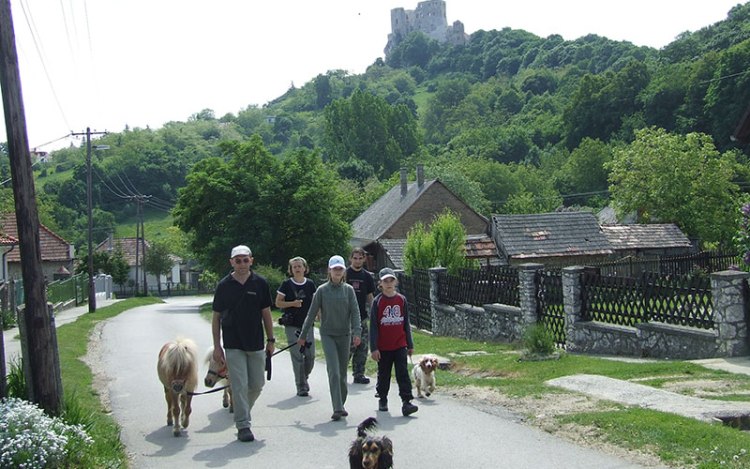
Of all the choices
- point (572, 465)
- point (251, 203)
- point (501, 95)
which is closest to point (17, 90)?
point (572, 465)

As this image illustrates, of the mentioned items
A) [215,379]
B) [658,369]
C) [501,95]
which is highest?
[501,95]

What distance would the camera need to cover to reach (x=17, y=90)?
8102mm

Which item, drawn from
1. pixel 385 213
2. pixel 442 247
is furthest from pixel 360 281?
pixel 385 213

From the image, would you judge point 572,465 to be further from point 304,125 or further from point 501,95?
point 304,125

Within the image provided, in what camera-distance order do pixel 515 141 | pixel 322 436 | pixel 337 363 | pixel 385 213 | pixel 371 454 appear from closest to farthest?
pixel 371 454 → pixel 322 436 → pixel 337 363 → pixel 385 213 → pixel 515 141

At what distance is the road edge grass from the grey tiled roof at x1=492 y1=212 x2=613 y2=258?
17.3m

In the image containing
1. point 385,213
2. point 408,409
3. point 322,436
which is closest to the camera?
point 322,436

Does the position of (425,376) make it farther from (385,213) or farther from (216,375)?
(385,213)

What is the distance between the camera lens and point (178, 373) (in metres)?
8.61

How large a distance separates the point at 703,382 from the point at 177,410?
7041mm

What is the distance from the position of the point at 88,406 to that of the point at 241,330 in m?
3.48

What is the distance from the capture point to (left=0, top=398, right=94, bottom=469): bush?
670cm

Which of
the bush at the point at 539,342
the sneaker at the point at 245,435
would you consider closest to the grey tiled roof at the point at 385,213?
the bush at the point at 539,342

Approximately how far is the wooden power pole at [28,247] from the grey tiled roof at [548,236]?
82.8 feet
